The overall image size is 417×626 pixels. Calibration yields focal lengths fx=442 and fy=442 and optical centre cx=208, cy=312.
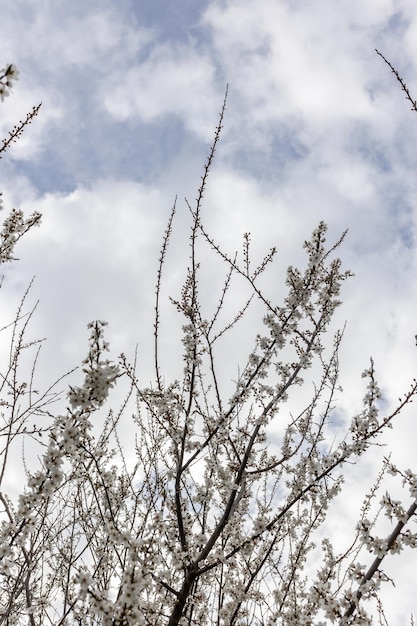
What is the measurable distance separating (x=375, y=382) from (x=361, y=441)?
0.59 m

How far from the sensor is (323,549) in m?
6.29

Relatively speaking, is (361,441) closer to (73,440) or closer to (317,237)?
(317,237)

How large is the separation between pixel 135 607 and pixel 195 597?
274cm

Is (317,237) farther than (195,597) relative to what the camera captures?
Yes

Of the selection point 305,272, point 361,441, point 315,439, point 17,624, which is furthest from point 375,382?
point 17,624

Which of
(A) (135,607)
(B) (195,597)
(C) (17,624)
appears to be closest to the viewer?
(A) (135,607)

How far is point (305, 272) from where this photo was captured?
17.1 ft

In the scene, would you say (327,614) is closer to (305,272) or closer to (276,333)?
(276,333)

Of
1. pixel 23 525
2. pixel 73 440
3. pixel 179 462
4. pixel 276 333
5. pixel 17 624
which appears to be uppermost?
pixel 276 333

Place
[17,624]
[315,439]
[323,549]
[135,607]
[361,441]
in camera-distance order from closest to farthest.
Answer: [135,607] < [361,441] < [315,439] < [17,624] < [323,549]

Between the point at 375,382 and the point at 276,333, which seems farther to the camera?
the point at 276,333

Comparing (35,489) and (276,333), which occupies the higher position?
(276,333)

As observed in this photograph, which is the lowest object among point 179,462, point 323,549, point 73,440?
point 73,440

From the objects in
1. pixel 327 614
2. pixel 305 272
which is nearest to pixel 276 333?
pixel 305 272
